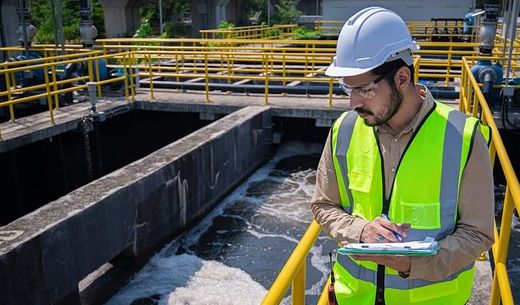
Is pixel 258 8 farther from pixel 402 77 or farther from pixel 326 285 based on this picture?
pixel 402 77

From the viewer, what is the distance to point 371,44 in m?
1.51

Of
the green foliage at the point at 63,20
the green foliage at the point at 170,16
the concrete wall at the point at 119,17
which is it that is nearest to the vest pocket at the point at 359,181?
the concrete wall at the point at 119,17

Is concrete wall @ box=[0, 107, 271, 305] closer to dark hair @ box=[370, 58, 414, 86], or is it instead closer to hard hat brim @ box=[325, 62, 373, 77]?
hard hat brim @ box=[325, 62, 373, 77]

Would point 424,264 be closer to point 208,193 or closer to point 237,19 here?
point 208,193

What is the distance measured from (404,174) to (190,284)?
14.3 feet

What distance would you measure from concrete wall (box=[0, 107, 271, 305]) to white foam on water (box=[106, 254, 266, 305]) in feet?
0.81

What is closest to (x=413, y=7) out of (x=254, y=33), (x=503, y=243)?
(x=254, y=33)

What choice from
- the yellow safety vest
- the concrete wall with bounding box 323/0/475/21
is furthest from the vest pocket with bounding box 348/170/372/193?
the concrete wall with bounding box 323/0/475/21

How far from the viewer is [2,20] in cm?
1365

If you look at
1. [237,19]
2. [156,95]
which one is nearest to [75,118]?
[156,95]

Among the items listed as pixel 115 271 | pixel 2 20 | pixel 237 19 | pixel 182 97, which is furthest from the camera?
pixel 237 19

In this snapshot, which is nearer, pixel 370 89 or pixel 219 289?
pixel 370 89

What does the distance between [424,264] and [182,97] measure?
30.4 ft

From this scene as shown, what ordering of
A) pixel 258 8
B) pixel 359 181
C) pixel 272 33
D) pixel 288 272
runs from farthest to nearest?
pixel 258 8
pixel 272 33
pixel 288 272
pixel 359 181
